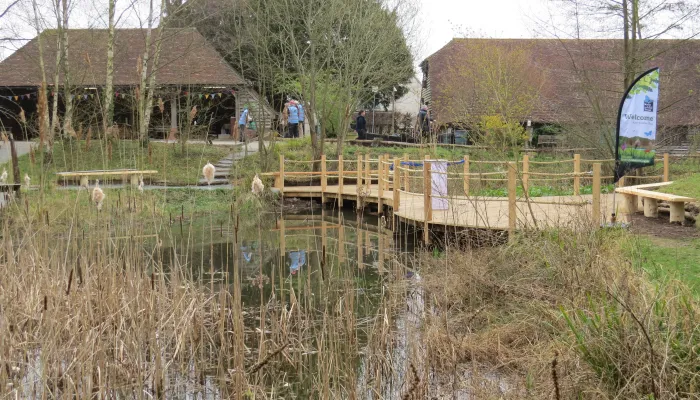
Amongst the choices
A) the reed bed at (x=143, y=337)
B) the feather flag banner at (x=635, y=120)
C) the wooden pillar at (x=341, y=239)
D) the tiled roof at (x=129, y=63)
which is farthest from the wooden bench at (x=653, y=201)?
the tiled roof at (x=129, y=63)

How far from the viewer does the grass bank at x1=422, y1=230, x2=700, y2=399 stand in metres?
3.95

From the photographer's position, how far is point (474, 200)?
7.85 m

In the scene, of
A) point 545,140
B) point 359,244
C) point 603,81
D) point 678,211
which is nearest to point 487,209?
point 678,211

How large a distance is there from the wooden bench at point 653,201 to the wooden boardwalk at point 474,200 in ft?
1.12

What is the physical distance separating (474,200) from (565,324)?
298 centimetres

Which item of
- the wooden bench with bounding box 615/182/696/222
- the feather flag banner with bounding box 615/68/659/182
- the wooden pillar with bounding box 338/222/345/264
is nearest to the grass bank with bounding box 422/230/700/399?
the wooden pillar with bounding box 338/222/345/264

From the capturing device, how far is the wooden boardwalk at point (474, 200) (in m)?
7.68

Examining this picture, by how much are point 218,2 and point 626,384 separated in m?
20.3

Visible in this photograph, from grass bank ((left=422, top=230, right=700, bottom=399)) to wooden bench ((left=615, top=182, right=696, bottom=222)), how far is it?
8.13 feet

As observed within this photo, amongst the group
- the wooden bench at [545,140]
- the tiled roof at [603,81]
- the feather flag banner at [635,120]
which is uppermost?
the tiled roof at [603,81]

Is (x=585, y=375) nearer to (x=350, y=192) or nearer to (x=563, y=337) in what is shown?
(x=563, y=337)

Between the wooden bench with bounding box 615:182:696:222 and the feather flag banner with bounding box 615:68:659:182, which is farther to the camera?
the wooden bench with bounding box 615:182:696:222

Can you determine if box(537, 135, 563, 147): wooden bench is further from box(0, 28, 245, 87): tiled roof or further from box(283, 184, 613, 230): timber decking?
box(283, 184, 613, 230): timber decking

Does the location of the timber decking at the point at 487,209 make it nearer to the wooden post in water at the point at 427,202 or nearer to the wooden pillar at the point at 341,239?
the wooden post in water at the point at 427,202
